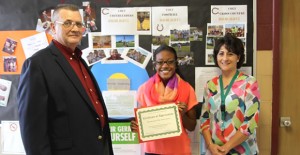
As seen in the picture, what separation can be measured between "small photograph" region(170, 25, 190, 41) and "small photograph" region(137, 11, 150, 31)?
7.6 inches

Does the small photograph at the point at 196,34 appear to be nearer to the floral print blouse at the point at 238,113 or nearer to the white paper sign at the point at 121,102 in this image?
the floral print blouse at the point at 238,113

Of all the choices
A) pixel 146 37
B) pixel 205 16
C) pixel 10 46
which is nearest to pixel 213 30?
pixel 205 16

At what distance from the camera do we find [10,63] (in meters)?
2.51

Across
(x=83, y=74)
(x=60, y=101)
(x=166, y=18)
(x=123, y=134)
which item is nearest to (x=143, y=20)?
(x=166, y=18)

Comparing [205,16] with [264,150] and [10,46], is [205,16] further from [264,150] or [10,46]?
[10,46]

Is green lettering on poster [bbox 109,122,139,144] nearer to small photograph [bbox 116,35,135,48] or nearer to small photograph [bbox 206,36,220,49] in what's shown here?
→ small photograph [bbox 116,35,135,48]

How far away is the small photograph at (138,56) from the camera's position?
233cm

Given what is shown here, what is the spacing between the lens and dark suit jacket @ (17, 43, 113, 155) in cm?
139

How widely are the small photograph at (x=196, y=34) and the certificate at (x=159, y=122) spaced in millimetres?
616

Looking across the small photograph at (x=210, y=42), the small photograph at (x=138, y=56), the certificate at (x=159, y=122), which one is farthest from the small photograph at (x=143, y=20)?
the certificate at (x=159, y=122)

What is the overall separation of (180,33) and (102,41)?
62 cm

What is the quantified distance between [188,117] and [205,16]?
782 millimetres

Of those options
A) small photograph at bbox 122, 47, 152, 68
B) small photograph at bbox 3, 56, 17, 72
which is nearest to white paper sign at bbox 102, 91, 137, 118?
small photograph at bbox 122, 47, 152, 68

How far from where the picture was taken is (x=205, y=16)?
7.38ft
